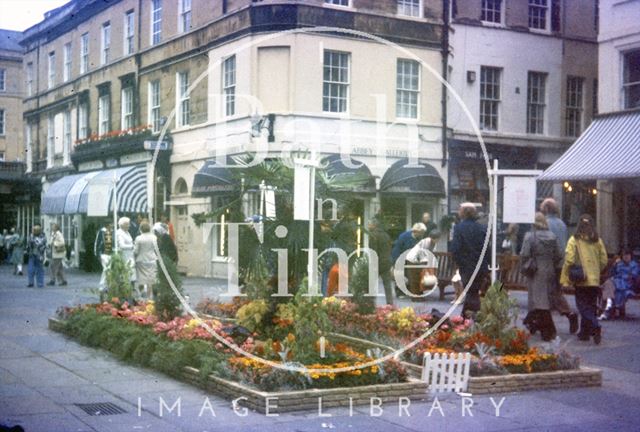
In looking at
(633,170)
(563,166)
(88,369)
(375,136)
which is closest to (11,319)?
(88,369)

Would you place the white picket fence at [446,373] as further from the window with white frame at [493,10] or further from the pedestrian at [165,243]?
the window with white frame at [493,10]

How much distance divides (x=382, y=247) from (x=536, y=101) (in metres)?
3.54

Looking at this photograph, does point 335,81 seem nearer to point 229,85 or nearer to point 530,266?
point 229,85

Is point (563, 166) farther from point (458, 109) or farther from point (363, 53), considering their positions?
point (363, 53)

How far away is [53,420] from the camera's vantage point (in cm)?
727

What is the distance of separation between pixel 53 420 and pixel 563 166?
9686 millimetres

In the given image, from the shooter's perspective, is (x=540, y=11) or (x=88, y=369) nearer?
(x=88, y=369)

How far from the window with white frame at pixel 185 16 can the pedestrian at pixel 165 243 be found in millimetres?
3749

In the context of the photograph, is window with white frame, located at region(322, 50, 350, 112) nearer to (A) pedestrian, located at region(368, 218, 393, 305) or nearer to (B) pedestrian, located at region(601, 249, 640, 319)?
(A) pedestrian, located at region(368, 218, 393, 305)

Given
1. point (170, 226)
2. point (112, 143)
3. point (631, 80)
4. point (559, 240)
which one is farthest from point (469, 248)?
point (631, 80)

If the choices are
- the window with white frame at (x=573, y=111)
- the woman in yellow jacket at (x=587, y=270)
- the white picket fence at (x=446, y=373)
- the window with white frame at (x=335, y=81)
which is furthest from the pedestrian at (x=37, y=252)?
the white picket fence at (x=446, y=373)

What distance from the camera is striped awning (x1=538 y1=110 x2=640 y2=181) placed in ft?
47.7

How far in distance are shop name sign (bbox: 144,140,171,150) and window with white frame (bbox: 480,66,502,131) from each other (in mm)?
4549

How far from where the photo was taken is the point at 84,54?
1214 cm
